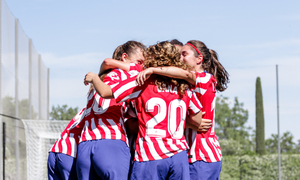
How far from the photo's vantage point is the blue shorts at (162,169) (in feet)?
7.43

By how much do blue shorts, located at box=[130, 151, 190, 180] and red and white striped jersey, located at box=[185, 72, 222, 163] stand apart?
430mm

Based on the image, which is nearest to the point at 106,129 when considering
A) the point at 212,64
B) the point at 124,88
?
the point at 124,88

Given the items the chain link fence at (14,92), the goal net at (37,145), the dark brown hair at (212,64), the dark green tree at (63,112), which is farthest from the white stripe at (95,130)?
the dark green tree at (63,112)

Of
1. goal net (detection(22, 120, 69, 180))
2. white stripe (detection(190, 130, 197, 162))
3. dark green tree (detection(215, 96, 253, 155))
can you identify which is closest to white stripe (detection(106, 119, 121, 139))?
white stripe (detection(190, 130, 197, 162))

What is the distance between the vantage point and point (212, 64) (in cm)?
308

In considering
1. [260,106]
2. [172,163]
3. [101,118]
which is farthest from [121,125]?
[260,106]

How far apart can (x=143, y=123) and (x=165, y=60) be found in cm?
42

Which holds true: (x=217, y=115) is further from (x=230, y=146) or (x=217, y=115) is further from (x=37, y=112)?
(x=37, y=112)

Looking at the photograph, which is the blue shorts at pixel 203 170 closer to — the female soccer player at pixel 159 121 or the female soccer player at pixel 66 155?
the female soccer player at pixel 159 121

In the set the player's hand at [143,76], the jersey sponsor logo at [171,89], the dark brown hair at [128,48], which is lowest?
the jersey sponsor logo at [171,89]

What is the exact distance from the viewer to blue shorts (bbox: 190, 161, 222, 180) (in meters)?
2.70

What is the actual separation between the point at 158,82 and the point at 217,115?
27.0 feet

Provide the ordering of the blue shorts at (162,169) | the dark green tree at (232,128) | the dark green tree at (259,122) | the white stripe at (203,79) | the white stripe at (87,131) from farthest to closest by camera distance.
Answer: the dark green tree at (232,128)
the dark green tree at (259,122)
the white stripe at (203,79)
the white stripe at (87,131)
the blue shorts at (162,169)

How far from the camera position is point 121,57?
2742 mm
